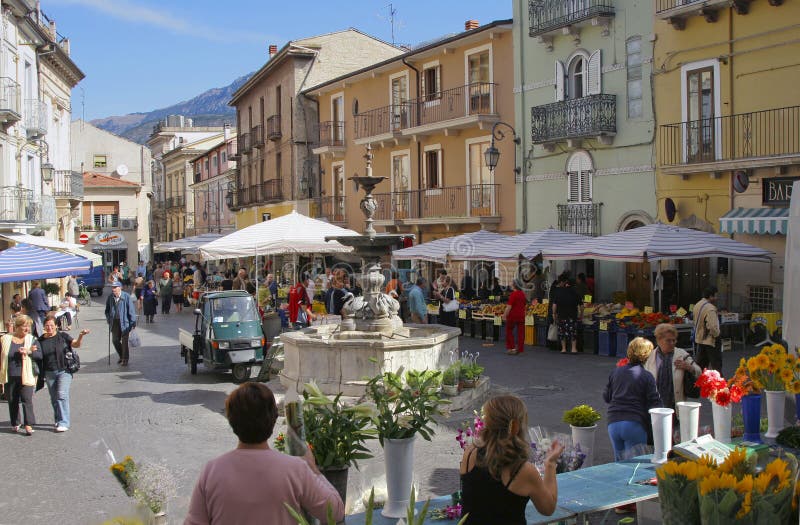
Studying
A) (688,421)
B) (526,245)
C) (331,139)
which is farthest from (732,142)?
(331,139)

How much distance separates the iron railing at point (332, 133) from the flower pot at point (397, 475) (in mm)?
29990

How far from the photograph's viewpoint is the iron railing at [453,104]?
26109 mm

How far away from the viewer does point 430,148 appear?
28891mm

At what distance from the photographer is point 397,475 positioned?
17.6 feet

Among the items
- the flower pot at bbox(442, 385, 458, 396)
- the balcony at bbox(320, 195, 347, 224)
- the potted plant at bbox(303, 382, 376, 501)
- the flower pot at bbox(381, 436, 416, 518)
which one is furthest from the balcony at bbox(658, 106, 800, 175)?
the balcony at bbox(320, 195, 347, 224)

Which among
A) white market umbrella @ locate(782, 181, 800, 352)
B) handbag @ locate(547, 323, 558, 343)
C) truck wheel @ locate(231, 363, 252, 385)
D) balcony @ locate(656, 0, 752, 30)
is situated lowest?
truck wheel @ locate(231, 363, 252, 385)

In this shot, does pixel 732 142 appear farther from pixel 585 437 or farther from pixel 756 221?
pixel 585 437

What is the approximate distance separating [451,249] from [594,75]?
588cm

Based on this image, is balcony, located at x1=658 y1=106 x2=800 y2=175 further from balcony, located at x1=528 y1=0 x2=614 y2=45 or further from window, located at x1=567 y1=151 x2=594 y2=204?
balcony, located at x1=528 y1=0 x2=614 y2=45

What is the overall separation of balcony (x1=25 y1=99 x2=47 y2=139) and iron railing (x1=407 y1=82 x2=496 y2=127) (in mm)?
13159

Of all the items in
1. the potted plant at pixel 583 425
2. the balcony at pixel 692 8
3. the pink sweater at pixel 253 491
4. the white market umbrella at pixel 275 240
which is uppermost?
the balcony at pixel 692 8

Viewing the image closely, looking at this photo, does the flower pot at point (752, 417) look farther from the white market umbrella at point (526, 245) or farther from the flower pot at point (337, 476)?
the white market umbrella at point (526, 245)

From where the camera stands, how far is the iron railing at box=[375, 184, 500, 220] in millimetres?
26219

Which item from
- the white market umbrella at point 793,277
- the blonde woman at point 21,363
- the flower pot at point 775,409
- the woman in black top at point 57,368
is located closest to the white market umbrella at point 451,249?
the woman in black top at point 57,368
